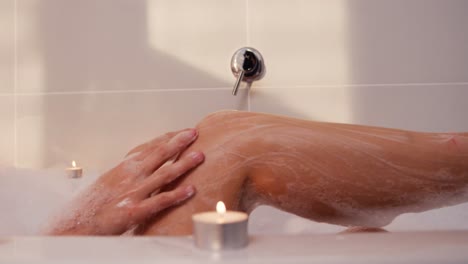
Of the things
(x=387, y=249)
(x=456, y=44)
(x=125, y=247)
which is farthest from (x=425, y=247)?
(x=456, y=44)

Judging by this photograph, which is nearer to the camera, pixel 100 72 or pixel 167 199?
pixel 167 199

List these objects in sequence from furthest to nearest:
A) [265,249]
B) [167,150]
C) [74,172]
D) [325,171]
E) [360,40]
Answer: [360,40] → [74,172] → [167,150] → [325,171] → [265,249]

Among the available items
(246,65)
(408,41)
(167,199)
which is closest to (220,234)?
(167,199)

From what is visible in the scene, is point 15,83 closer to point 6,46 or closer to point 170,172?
point 6,46

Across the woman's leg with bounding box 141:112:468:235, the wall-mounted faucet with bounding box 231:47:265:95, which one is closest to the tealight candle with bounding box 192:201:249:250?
the woman's leg with bounding box 141:112:468:235

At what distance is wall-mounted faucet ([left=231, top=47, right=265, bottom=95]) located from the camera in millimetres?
1145

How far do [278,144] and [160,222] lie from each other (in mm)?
236

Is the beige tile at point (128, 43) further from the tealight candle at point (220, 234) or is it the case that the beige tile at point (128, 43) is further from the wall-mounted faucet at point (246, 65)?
the tealight candle at point (220, 234)

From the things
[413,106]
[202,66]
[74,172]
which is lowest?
[74,172]

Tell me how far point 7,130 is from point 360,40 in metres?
1.20

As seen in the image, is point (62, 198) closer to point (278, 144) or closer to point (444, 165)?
point (278, 144)

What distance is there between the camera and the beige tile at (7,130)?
1213 millimetres

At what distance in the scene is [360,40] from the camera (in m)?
1.19

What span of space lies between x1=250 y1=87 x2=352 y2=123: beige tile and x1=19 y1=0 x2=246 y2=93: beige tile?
0.41 feet
